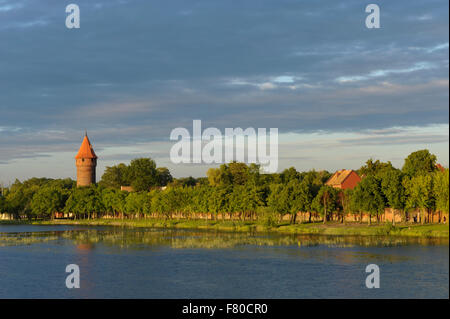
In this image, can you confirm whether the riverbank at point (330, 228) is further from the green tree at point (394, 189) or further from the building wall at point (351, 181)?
the building wall at point (351, 181)

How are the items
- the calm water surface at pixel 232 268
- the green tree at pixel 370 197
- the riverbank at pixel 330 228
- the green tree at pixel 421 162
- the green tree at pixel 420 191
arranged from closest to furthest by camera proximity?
the calm water surface at pixel 232 268 → the riverbank at pixel 330 228 → the green tree at pixel 420 191 → the green tree at pixel 370 197 → the green tree at pixel 421 162

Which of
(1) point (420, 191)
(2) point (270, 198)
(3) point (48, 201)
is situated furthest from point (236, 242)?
(3) point (48, 201)

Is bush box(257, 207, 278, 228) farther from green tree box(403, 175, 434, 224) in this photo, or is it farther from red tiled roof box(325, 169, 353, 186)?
red tiled roof box(325, 169, 353, 186)

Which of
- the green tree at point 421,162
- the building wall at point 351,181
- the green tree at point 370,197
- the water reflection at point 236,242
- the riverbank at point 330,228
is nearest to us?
the water reflection at point 236,242

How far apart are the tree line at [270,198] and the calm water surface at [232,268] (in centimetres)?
906

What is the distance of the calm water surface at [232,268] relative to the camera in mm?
43500

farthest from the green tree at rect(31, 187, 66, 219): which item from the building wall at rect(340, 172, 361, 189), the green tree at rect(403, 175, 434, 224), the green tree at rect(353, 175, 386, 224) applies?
the green tree at rect(403, 175, 434, 224)

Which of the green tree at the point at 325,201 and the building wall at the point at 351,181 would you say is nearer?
the green tree at the point at 325,201

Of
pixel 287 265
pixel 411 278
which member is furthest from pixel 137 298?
pixel 411 278

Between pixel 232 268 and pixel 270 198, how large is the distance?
185 feet

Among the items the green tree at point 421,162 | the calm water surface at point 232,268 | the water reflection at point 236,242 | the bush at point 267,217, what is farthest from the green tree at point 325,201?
the calm water surface at point 232,268

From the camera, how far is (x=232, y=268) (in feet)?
178

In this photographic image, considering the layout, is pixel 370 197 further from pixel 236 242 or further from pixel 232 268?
pixel 232 268

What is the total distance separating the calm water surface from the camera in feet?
143
